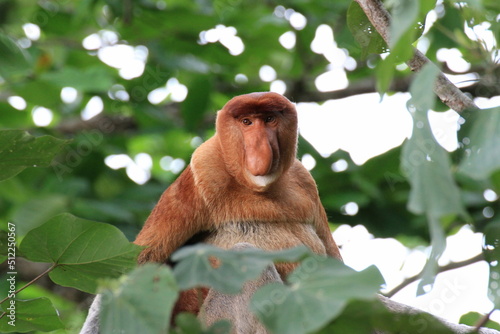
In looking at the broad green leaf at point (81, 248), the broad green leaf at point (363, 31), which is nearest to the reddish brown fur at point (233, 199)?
the broad green leaf at point (363, 31)

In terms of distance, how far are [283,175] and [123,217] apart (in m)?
2.03

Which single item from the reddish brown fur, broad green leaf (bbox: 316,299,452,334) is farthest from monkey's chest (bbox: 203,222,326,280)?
broad green leaf (bbox: 316,299,452,334)

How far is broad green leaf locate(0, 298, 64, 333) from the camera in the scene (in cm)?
273

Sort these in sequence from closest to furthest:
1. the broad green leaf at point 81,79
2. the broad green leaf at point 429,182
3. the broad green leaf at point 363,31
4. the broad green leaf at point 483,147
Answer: the broad green leaf at point 429,182 < the broad green leaf at point 483,147 < the broad green leaf at point 363,31 < the broad green leaf at point 81,79

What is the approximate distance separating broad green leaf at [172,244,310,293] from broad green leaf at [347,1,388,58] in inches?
59.5

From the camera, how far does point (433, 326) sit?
188cm

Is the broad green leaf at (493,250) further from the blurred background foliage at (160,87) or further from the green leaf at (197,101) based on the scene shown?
the green leaf at (197,101)

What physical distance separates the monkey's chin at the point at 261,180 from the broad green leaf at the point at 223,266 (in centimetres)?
215

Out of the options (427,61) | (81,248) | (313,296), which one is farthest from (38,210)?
(313,296)

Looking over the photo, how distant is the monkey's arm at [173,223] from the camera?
383cm

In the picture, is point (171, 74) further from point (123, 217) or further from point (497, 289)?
point (497, 289)

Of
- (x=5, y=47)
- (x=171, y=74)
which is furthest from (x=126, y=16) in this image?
(x=5, y=47)

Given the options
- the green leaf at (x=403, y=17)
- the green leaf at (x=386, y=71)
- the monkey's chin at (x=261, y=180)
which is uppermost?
the green leaf at (x=403, y=17)

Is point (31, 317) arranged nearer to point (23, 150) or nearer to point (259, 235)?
point (23, 150)
